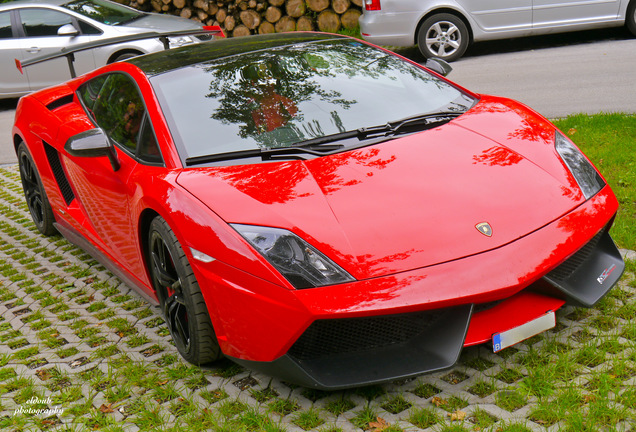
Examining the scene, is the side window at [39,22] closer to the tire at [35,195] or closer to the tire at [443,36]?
the tire at [443,36]

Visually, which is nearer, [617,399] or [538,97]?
[617,399]

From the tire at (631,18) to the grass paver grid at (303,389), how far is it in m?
7.52

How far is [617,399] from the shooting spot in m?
2.83

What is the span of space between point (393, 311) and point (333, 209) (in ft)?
1.76

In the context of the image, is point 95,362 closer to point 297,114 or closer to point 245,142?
point 245,142

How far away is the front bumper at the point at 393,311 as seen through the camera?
274cm

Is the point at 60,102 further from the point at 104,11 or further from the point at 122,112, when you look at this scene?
the point at 104,11

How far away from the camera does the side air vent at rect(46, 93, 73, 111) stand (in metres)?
5.02

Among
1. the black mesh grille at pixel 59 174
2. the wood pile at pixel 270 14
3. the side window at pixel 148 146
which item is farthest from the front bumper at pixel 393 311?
the wood pile at pixel 270 14

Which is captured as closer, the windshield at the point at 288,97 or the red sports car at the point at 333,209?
the red sports car at the point at 333,209

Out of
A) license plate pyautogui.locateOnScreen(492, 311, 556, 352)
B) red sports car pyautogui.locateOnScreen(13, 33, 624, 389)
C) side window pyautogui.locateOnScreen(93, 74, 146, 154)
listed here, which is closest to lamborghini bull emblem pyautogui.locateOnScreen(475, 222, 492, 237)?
red sports car pyautogui.locateOnScreen(13, 33, 624, 389)

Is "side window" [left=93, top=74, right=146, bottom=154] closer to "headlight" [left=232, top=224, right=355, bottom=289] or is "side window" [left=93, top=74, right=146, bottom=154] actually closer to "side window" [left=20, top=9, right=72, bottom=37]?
"headlight" [left=232, top=224, right=355, bottom=289]

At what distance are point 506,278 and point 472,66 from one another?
7.86 m

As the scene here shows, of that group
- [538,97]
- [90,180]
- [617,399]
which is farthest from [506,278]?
[538,97]
